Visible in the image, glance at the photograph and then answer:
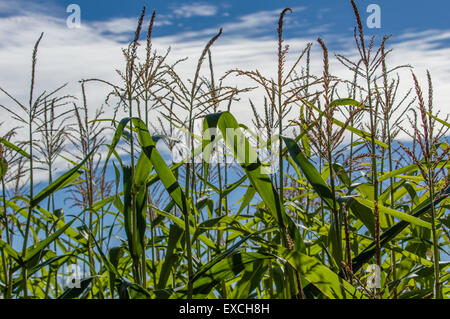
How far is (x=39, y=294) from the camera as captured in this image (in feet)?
9.84

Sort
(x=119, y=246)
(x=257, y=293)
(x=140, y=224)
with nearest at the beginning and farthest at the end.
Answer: (x=140, y=224) → (x=119, y=246) → (x=257, y=293)

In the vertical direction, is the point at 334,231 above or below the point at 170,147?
below

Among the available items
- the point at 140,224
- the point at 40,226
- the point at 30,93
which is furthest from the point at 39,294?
the point at 140,224

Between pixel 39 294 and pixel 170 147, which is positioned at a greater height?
pixel 170 147

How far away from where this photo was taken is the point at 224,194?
2.12 m

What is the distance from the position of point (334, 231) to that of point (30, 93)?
1.47 meters

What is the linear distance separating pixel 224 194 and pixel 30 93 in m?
0.99
